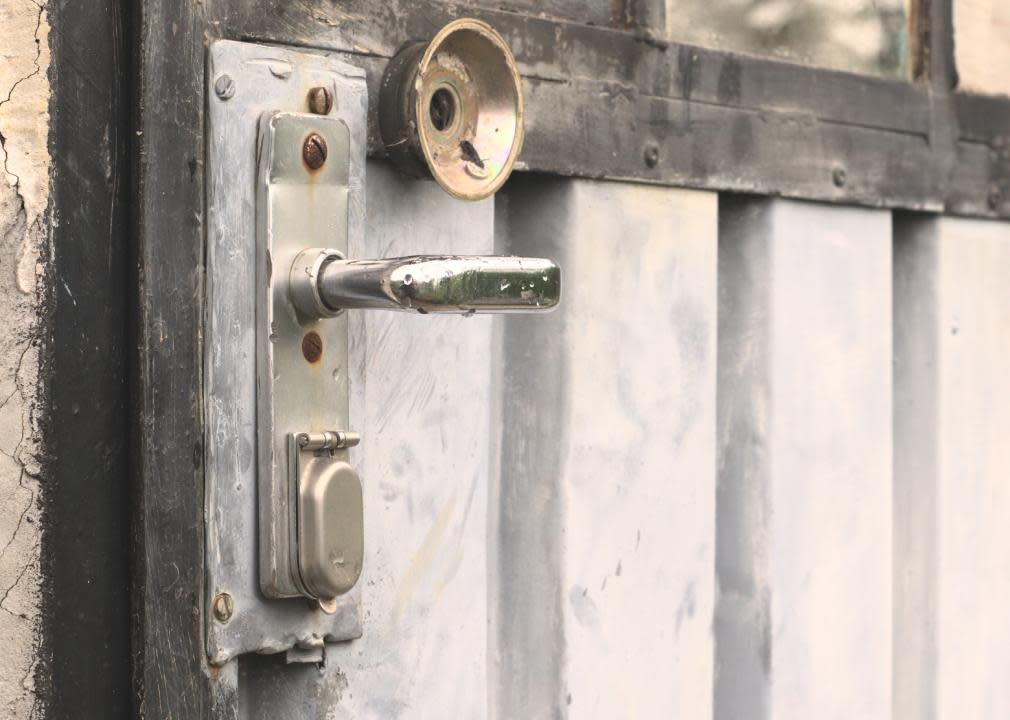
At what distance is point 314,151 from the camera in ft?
3.44

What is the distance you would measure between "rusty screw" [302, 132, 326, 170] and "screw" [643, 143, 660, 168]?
358 millimetres

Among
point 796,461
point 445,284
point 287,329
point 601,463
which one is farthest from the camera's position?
point 796,461

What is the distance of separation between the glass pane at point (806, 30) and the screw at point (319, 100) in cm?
41

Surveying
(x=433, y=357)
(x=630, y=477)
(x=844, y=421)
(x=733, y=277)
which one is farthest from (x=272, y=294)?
(x=844, y=421)

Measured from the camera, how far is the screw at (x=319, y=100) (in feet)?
3.47

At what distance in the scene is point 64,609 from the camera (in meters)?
0.96

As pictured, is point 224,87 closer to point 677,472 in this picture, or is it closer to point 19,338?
point 19,338

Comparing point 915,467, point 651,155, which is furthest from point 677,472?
point 915,467

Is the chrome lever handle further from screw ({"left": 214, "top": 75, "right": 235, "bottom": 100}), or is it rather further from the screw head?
the screw head

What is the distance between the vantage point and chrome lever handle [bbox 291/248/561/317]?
936 mm

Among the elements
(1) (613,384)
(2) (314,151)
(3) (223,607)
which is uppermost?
(2) (314,151)

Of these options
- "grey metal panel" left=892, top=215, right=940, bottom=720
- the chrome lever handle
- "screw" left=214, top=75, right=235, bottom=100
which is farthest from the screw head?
"screw" left=214, top=75, right=235, bottom=100

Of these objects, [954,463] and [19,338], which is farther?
[954,463]

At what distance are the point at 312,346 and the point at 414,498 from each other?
17 cm
